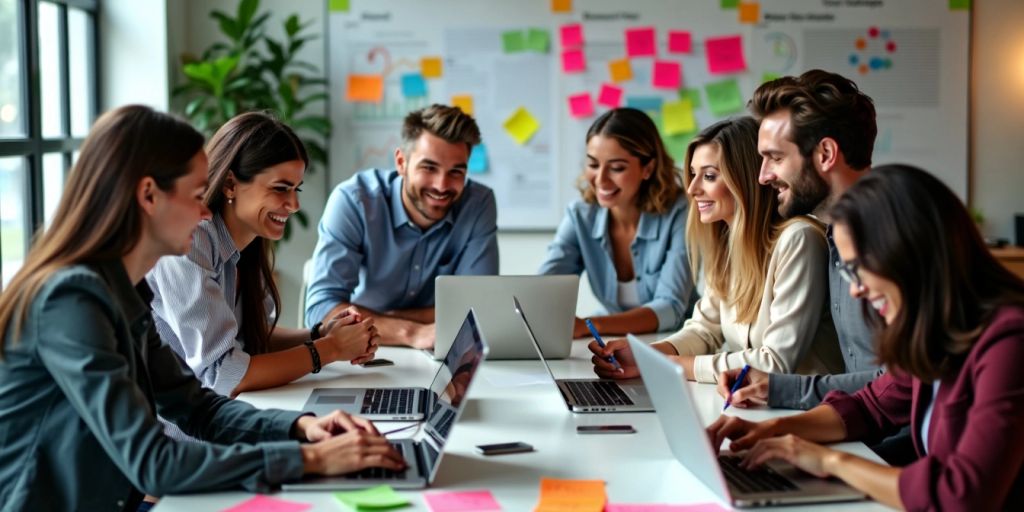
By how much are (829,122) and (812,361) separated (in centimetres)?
54

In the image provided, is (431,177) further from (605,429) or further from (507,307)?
(605,429)

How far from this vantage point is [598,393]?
2201 mm

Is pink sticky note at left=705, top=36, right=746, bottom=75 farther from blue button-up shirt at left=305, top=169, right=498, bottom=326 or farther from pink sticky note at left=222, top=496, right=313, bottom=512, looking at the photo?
pink sticky note at left=222, top=496, right=313, bottom=512

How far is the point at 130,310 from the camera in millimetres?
1619

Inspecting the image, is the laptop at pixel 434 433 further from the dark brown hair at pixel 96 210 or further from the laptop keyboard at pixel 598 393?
the dark brown hair at pixel 96 210

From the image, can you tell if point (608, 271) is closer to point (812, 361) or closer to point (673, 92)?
point (812, 361)

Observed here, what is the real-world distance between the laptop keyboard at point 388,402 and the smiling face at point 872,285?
89 centimetres

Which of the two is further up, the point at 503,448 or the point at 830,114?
the point at 830,114

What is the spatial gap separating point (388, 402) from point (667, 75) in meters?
3.06

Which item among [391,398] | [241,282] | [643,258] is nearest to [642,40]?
[643,258]

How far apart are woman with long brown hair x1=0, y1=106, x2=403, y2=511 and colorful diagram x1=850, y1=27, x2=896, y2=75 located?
378cm

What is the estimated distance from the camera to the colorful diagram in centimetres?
479

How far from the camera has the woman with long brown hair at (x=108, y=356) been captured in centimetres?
148

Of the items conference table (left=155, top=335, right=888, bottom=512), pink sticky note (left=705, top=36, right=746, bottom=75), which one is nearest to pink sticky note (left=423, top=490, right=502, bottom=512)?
conference table (left=155, top=335, right=888, bottom=512)
